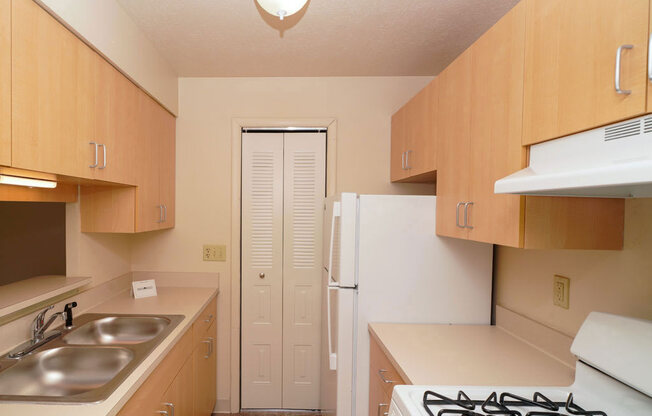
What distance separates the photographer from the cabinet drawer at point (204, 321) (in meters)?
2.00

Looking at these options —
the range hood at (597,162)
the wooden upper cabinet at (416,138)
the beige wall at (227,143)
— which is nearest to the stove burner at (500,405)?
the range hood at (597,162)

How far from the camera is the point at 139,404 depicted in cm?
121

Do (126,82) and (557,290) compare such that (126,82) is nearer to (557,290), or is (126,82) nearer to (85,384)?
(85,384)

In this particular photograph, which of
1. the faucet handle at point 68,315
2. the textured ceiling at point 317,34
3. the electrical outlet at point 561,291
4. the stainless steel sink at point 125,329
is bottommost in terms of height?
the stainless steel sink at point 125,329

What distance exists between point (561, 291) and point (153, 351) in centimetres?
174

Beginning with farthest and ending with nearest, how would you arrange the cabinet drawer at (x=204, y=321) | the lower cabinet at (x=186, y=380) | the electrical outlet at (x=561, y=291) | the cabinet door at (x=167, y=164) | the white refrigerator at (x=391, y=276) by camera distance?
the cabinet door at (x=167, y=164)
the cabinet drawer at (x=204, y=321)
the white refrigerator at (x=391, y=276)
the electrical outlet at (x=561, y=291)
the lower cabinet at (x=186, y=380)

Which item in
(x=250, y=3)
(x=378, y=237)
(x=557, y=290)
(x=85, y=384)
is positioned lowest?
(x=85, y=384)

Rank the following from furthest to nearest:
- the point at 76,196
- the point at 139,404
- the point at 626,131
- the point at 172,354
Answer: the point at 76,196 < the point at 172,354 < the point at 139,404 < the point at 626,131

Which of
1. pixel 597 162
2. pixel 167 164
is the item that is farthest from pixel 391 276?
pixel 167 164

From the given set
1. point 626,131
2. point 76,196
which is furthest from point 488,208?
point 76,196

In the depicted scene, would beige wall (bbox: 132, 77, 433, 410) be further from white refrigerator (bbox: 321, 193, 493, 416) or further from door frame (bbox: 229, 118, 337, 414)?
white refrigerator (bbox: 321, 193, 493, 416)

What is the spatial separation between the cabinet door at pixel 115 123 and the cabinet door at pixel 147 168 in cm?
8

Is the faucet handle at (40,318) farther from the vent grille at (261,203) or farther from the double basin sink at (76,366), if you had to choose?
the vent grille at (261,203)

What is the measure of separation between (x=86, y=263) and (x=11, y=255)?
41cm
